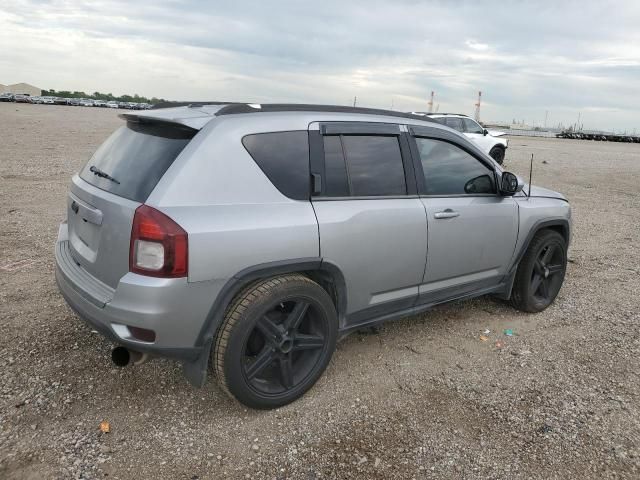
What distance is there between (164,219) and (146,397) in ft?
4.29

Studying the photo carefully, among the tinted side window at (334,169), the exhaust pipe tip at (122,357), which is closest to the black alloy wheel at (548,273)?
the tinted side window at (334,169)

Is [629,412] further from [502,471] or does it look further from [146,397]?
[146,397]

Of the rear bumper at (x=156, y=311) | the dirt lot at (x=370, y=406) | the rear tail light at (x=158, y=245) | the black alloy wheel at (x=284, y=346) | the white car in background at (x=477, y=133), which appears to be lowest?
the dirt lot at (x=370, y=406)

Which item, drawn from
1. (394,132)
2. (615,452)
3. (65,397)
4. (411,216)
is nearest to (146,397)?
(65,397)

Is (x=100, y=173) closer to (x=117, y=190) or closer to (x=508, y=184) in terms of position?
(x=117, y=190)

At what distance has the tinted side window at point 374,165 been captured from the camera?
333cm

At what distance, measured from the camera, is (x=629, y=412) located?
3236mm

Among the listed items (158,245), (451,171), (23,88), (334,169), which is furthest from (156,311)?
(23,88)

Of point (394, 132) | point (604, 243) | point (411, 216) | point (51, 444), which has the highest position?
point (394, 132)

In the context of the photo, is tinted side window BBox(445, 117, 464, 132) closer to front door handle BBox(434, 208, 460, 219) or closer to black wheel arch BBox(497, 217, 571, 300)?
black wheel arch BBox(497, 217, 571, 300)

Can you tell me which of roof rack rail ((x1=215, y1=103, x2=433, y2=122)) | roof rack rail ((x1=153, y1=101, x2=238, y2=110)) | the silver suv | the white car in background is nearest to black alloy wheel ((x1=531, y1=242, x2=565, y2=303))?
the silver suv

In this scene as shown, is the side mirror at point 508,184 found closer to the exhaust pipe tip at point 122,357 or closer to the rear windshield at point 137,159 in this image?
the rear windshield at point 137,159

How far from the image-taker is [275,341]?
118 inches

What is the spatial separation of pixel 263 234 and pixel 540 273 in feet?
9.96
